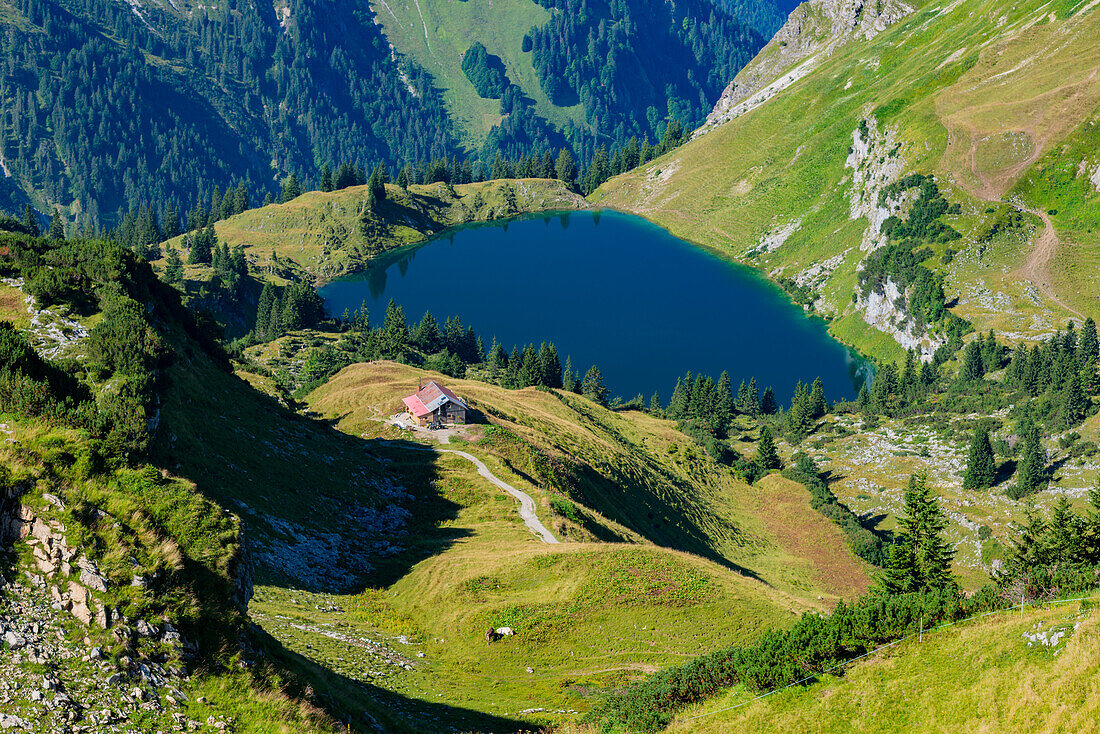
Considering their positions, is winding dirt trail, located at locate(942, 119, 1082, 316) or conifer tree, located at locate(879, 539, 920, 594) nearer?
conifer tree, located at locate(879, 539, 920, 594)

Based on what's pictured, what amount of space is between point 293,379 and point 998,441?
Result: 127 m

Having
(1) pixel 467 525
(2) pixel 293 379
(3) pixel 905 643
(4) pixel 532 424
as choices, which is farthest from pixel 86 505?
(2) pixel 293 379

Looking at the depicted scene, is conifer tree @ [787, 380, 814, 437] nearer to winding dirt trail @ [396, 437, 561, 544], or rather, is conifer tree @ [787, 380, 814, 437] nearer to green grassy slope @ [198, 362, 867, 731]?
green grassy slope @ [198, 362, 867, 731]

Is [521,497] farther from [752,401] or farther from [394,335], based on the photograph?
[752,401]

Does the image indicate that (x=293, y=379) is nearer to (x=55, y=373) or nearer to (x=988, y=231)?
(x=55, y=373)

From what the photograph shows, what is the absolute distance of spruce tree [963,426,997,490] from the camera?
124 metres

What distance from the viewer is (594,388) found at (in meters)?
172

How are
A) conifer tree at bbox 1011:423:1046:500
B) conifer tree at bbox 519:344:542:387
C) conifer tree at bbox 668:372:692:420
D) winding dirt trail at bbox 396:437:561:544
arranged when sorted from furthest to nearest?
conifer tree at bbox 668:372:692:420 < conifer tree at bbox 519:344:542:387 < conifer tree at bbox 1011:423:1046:500 < winding dirt trail at bbox 396:437:561:544

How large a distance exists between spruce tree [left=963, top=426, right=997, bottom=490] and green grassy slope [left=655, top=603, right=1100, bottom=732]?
349ft

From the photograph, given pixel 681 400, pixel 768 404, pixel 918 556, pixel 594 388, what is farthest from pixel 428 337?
pixel 918 556

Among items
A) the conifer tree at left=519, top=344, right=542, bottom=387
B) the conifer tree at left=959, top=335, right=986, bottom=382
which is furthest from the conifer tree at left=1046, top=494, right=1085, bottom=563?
the conifer tree at left=959, top=335, right=986, bottom=382

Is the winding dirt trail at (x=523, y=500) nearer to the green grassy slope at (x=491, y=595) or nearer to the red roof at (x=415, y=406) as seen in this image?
the green grassy slope at (x=491, y=595)

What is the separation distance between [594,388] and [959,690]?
145589mm

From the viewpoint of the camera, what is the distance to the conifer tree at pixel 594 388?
170 m
